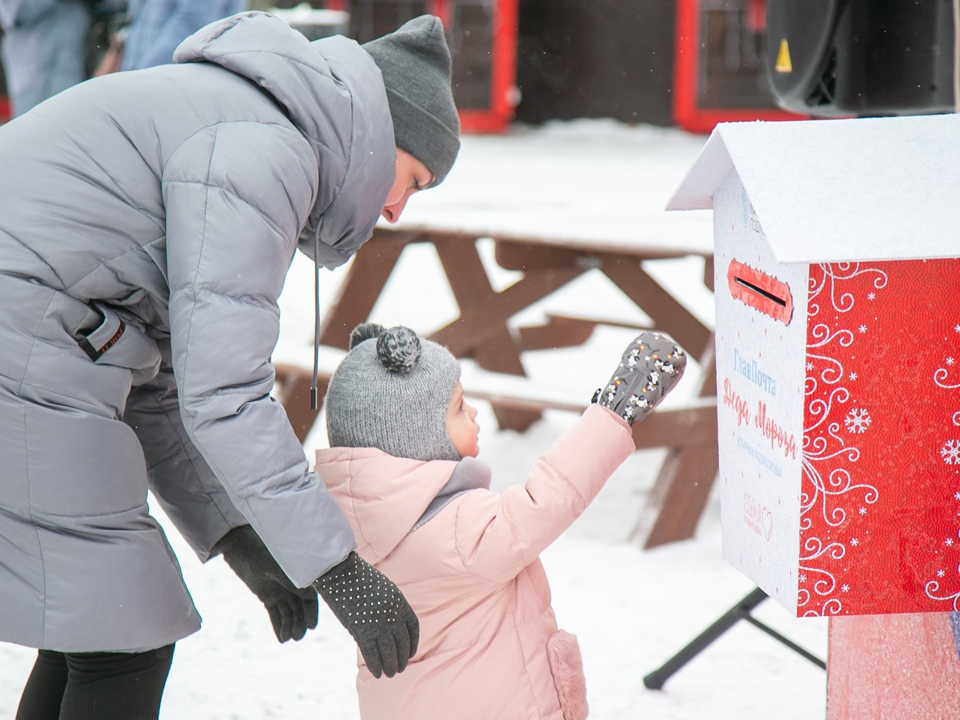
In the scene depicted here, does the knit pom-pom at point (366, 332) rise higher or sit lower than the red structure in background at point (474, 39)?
higher

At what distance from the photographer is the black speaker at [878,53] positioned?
2215 millimetres

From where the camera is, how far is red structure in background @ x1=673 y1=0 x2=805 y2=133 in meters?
10.4

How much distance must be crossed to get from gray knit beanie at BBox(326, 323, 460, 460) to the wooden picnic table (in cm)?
148

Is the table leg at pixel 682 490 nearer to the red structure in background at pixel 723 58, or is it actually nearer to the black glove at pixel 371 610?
the black glove at pixel 371 610

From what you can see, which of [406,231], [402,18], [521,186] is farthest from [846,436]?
[402,18]

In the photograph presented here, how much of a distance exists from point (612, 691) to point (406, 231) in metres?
1.57

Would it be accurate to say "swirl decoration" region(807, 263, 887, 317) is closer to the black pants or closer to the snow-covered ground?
the black pants

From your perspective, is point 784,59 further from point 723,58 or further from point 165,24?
point 723,58

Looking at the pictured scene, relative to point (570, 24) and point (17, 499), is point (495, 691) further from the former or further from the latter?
point (570, 24)

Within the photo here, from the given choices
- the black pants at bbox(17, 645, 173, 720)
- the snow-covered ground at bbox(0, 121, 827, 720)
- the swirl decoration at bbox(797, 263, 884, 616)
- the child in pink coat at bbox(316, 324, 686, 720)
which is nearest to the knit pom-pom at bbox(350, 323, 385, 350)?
the child in pink coat at bbox(316, 324, 686, 720)

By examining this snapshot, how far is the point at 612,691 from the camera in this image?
7.72ft

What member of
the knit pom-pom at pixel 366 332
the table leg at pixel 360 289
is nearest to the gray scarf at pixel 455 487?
the knit pom-pom at pixel 366 332

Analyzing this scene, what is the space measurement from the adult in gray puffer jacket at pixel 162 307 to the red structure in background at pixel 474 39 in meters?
9.19

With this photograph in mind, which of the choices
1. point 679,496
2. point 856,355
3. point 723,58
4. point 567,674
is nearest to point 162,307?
point 567,674
